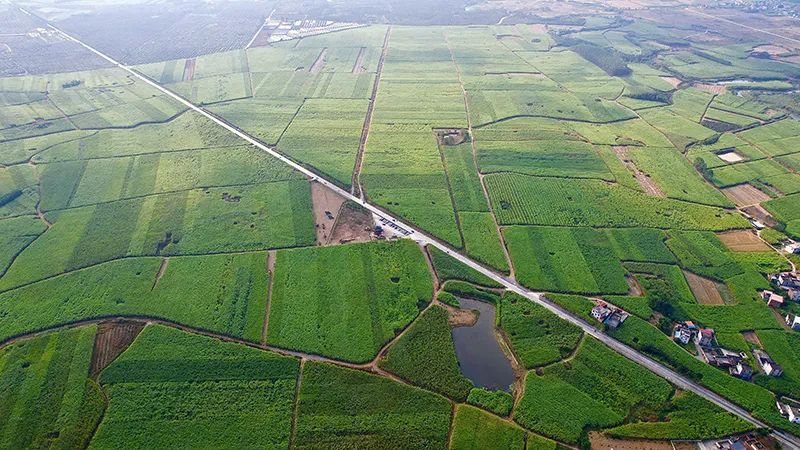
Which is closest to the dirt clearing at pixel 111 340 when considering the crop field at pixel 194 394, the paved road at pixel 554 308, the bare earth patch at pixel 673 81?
the crop field at pixel 194 394

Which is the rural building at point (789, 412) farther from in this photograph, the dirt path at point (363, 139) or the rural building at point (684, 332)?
the dirt path at point (363, 139)

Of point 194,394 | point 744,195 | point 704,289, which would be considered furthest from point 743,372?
point 194,394

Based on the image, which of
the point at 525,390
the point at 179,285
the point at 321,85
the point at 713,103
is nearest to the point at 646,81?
the point at 713,103

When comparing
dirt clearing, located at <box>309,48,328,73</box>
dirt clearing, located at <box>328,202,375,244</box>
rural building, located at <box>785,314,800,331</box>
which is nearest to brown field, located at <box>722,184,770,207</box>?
rural building, located at <box>785,314,800,331</box>

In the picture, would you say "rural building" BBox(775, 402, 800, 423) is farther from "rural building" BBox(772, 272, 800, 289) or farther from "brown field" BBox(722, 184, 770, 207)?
"brown field" BBox(722, 184, 770, 207)

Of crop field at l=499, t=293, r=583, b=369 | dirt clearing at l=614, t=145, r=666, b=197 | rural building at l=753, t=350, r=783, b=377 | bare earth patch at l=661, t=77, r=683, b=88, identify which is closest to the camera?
rural building at l=753, t=350, r=783, b=377

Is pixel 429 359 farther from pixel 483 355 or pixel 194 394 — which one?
pixel 194 394

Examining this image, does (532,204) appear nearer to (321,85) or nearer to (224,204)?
(224,204)
